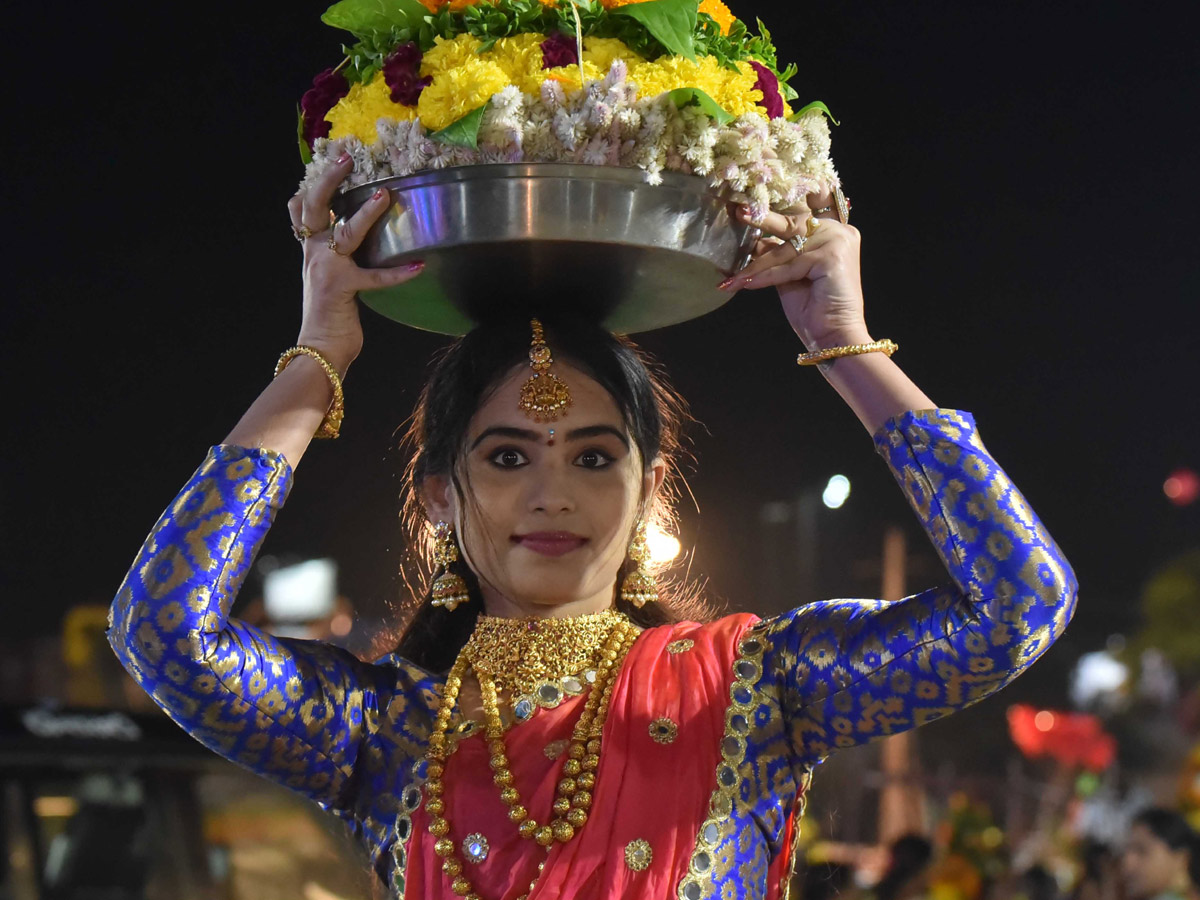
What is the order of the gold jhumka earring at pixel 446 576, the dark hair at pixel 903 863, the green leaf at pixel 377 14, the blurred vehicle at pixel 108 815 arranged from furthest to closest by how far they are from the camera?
the dark hair at pixel 903 863
the blurred vehicle at pixel 108 815
the gold jhumka earring at pixel 446 576
the green leaf at pixel 377 14

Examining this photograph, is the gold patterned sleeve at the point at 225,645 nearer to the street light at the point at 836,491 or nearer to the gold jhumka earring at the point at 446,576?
the gold jhumka earring at the point at 446,576

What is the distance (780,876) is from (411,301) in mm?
907

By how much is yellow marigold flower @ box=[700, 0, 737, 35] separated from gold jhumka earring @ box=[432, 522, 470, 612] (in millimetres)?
812

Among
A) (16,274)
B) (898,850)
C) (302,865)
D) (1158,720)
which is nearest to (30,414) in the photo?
(16,274)

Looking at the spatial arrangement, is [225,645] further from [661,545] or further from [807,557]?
[807,557]

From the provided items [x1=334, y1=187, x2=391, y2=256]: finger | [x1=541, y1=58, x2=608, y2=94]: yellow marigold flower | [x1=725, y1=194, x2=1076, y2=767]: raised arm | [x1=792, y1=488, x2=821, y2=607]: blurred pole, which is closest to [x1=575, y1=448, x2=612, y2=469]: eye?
[x1=725, y1=194, x2=1076, y2=767]: raised arm

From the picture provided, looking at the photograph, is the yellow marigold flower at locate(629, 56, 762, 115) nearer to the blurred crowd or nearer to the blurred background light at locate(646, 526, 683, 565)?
the blurred background light at locate(646, 526, 683, 565)

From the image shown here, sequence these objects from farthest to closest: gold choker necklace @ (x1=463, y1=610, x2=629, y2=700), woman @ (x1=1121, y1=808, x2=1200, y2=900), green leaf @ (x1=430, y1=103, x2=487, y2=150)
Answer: woman @ (x1=1121, y1=808, x2=1200, y2=900) < gold choker necklace @ (x1=463, y1=610, x2=629, y2=700) < green leaf @ (x1=430, y1=103, x2=487, y2=150)

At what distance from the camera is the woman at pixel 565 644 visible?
163 centimetres

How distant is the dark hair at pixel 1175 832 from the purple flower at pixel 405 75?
151 inches

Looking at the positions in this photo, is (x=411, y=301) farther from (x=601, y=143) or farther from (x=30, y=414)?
(x=30, y=414)

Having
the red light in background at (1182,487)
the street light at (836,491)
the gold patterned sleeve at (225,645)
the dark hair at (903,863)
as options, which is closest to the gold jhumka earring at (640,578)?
the gold patterned sleeve at (225,645)

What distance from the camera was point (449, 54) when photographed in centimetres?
161

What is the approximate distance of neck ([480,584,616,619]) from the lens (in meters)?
1.94
